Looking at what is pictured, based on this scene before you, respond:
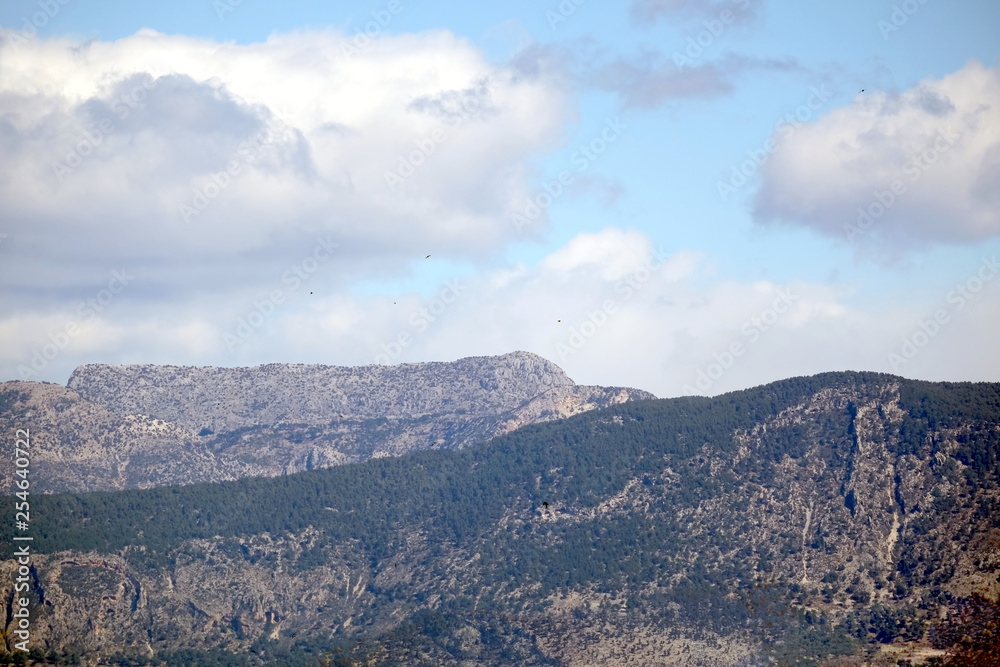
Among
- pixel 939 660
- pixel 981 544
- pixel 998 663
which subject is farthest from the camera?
pixel 981 544

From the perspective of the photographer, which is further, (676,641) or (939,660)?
(676,641)

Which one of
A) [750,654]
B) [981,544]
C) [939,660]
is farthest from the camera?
[981,544]

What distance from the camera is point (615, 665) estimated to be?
7421 inches

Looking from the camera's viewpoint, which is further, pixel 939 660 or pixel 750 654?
pixel 750 654

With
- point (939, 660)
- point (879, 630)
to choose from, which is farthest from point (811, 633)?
point (939, 660)

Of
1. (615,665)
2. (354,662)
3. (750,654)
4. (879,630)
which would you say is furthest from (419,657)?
(879,630)

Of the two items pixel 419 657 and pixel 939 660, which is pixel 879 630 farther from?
pixel 419 657

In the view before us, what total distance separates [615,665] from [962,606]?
4690cm

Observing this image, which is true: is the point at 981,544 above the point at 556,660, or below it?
above

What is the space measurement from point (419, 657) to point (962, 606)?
245 ft

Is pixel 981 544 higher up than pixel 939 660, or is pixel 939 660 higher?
pixel 981 544

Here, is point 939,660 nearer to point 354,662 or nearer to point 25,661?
point 354,662

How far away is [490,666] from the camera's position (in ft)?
643

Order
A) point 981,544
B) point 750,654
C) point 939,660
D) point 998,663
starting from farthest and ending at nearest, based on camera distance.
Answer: point 981,544 < point 750,654 < point 939,660 < point 998,663
